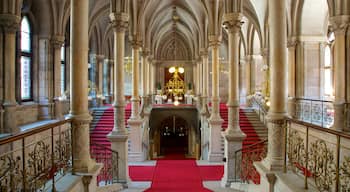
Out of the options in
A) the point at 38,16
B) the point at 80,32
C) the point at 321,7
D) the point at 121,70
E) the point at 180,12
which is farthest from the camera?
the point at 180,12

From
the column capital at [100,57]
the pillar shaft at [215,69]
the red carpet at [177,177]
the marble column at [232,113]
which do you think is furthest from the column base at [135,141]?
the column capital at [100,57]

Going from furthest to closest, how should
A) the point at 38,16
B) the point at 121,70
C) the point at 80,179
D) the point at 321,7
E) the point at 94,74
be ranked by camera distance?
the point at 94,74, the point at 38,16, the point at 321,7, the point at 121,70, the point at 80,179

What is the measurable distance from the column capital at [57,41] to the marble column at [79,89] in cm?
1228

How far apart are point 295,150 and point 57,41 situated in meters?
15.1

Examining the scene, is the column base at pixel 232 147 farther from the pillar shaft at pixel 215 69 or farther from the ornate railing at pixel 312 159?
the pillar shaft at pixel 215 69

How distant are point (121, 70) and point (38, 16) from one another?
8111 mm

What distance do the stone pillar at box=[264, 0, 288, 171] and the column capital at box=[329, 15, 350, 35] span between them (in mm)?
7502

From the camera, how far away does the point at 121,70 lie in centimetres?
1263

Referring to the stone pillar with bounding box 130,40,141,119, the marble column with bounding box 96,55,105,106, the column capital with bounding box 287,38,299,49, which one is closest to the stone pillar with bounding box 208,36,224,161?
the stone pillar with bounding box 130,40,141,119

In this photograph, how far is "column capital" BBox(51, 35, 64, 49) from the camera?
18.6 m

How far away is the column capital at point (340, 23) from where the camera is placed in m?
13.5

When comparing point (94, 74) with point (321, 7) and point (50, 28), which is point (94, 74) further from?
point (321, 7)

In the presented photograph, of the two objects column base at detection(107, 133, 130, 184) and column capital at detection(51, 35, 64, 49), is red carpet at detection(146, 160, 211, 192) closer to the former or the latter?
column base at detection(107, 133, 130, 184)

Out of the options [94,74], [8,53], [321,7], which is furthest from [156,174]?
[94,74]
